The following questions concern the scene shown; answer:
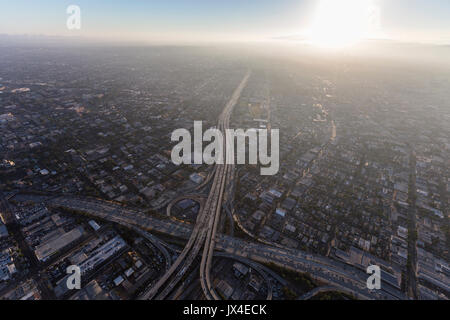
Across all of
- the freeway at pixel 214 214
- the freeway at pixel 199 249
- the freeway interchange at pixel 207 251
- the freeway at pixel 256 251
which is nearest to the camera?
the freeway at pixel 199 249

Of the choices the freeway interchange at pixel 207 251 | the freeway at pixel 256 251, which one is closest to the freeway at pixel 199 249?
the freeway interchange at pixel 207 251

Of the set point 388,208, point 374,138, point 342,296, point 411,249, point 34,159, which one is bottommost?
point 342,296

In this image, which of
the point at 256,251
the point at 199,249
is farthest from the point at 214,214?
the point at 256,251

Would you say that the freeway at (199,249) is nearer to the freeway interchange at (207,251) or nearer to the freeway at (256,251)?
the freeway interchange at (207,251)

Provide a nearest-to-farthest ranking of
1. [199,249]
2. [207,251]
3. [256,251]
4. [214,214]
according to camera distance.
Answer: [207,251], [199,249], [256,251], [214,214]

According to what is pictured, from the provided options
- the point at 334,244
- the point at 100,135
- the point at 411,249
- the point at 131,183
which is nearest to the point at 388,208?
the point at 411,249

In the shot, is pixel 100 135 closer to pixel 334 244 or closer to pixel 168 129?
pixel 168 129

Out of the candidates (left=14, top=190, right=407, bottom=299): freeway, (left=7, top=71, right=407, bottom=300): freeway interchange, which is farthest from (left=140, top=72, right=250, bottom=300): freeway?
(left=14, top=190, right=407, bottom=299): freeway

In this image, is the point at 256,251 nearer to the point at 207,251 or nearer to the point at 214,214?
the point at 207,251

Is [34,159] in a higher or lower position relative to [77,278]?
higher

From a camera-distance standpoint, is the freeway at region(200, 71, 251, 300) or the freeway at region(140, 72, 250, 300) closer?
the freeway at region(140, 72, 250, 300)

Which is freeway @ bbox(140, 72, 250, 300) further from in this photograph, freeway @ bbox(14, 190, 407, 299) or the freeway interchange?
freeway @ bbox(14, 190, 407, 299)
